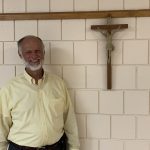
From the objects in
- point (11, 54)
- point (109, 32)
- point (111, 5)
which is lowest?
point (11, 54)

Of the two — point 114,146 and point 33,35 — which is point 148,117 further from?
point 33,35

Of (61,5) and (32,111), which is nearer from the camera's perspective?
(32,111)

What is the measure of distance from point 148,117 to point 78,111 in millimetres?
383

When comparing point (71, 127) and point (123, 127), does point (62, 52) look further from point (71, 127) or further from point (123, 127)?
point (123, 127)

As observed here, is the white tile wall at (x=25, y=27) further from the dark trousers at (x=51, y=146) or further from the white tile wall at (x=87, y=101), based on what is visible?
the dark trousers at (x=51, y=146)

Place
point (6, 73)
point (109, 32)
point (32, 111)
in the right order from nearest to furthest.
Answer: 1. point (32, 111)
2. point (109, 32)
3. point (6, 73)

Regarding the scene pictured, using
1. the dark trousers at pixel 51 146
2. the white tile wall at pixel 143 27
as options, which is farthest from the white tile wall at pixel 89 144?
the white tile wall at pixel 143 27

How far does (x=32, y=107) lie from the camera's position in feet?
4.69

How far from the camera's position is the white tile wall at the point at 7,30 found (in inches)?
63.8

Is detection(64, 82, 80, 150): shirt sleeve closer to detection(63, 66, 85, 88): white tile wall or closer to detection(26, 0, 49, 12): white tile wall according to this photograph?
detection(63, 66, 85, 88): white tile wall

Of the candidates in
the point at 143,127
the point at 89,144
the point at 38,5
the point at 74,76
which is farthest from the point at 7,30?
the point at 143,127

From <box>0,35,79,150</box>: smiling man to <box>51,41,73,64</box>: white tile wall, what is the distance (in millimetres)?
130

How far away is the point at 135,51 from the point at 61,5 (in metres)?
0.47

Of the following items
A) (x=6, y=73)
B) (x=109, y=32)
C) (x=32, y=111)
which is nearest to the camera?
(x=32, y=111)
